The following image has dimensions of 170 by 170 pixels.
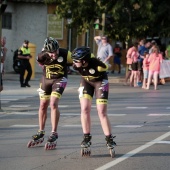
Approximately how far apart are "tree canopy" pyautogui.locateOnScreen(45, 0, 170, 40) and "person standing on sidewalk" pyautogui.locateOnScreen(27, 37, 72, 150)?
16.7 meters

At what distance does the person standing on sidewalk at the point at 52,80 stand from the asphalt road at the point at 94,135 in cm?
39

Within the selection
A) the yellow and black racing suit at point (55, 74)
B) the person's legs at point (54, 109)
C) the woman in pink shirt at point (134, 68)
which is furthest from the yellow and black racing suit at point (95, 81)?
the woman in pink shirt at point (134, 68)

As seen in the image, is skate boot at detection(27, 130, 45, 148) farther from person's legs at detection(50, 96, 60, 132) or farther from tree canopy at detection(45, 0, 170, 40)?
tree canopy at detection(45, 0, 170, 40)

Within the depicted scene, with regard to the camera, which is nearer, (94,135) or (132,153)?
(132,153)

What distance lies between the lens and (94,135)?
13375 millimetres

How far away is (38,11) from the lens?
37.0 meters

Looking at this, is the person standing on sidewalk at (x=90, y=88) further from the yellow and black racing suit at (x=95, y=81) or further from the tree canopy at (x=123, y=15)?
the tree canopy at (x=123, y=15)

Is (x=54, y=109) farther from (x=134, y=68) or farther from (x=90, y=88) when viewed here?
(x=134, y=68)

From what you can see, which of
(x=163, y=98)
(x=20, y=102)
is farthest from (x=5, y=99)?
(x=163, y=98)

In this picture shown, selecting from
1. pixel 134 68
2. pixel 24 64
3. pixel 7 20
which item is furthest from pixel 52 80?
pixel 7 20

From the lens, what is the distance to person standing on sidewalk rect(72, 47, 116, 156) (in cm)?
1098

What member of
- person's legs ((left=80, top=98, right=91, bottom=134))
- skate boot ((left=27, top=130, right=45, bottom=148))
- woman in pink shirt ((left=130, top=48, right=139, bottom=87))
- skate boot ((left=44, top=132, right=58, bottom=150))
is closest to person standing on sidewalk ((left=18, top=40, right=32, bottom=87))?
woman in pink shirt ((left=130, top=48, right=139, bottom=87))

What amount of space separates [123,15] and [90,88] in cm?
1893

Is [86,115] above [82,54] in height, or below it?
below
